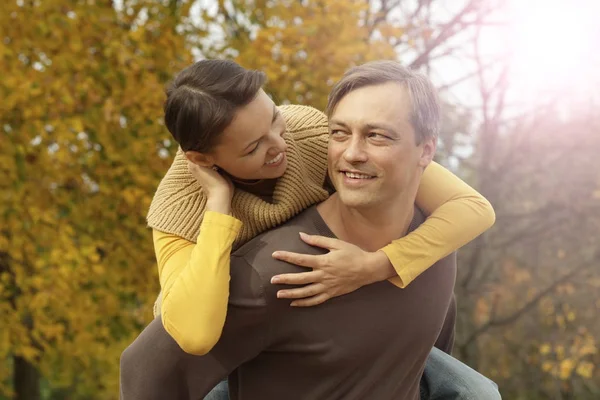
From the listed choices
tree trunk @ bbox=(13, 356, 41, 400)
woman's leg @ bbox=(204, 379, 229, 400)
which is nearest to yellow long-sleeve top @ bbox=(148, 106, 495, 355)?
woman's leg @ bbox=(204, 379, 229, 400)

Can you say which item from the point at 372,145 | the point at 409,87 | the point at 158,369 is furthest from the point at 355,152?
the point at 158,369

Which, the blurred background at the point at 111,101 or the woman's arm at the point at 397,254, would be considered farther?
the blurred background at the point at 111,101

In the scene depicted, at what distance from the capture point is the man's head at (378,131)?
2201 mm

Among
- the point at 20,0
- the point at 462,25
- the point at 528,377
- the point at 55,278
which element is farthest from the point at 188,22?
the point at 528,377

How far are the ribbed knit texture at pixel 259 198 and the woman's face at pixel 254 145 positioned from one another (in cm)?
6

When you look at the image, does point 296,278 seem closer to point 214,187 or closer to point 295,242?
point 295,242

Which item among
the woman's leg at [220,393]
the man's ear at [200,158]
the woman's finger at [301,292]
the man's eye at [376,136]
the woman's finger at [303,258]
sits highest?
the man's eye at [376,136]

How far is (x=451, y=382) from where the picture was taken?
2715 millimetres

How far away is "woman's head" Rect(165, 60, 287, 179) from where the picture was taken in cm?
219

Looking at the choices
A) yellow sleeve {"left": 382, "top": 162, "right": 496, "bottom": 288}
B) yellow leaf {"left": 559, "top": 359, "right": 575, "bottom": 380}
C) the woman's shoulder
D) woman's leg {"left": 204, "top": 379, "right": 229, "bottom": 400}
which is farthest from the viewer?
yellow leaf {"left": 559, "top": 359, "right": 575, "bottom": 380}

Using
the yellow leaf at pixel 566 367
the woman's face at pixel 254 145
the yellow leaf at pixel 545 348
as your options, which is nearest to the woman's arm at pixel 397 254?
the woman's face at pixel 254 145

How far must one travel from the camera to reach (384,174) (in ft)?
7.28

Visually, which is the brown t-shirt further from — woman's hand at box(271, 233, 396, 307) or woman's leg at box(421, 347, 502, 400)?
woman's leg at box(421, 347, 502, 400)

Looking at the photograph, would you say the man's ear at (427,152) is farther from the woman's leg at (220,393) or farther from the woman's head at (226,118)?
the woman's leg at (220,393)
